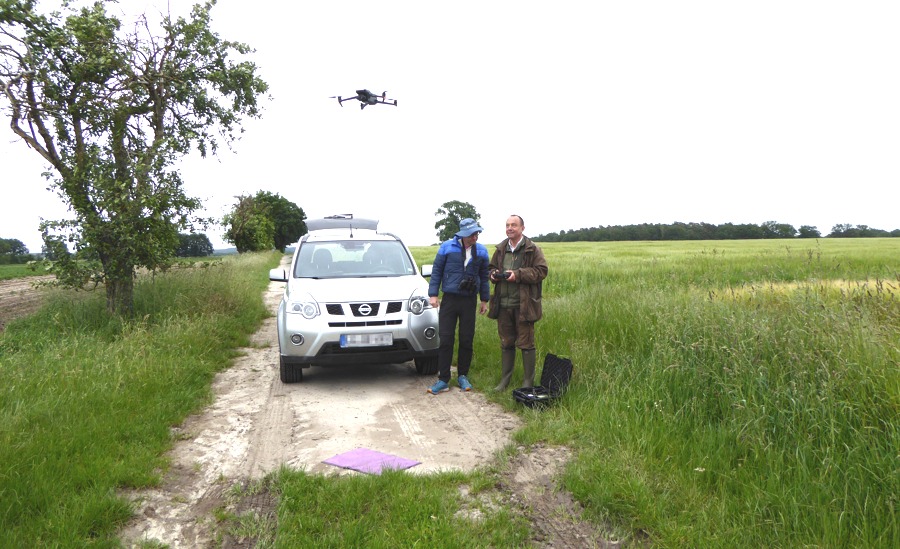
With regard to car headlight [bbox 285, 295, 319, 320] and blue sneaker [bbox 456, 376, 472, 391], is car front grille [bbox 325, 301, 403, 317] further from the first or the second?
blue sneaker [bbox 456, 376, 472, 391]

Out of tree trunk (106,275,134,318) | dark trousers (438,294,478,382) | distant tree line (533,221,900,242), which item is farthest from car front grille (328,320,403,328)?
distant tree line (533,221,900,242)

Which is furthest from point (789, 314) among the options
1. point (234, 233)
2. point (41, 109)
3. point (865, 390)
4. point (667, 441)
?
point (234, 233)

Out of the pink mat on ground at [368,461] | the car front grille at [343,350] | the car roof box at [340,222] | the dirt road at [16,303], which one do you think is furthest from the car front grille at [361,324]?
the car roof box at [340,222]

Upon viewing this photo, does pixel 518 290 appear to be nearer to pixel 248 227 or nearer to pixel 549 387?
pixel 549 387

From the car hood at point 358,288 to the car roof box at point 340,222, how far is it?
242 inches

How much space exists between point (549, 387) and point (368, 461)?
7.04 feet

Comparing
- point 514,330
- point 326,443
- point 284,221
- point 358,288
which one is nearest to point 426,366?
point 358,288

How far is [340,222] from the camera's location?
13.5 m

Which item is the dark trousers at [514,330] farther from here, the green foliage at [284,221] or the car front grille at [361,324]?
the green foliage at [284,221]

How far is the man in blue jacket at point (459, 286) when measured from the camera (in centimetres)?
650

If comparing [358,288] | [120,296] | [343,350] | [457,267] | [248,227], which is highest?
[248,227]

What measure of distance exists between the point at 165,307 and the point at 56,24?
5114mm

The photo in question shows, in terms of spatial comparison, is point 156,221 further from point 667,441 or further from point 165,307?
point 667,441

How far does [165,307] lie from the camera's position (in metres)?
10.0
